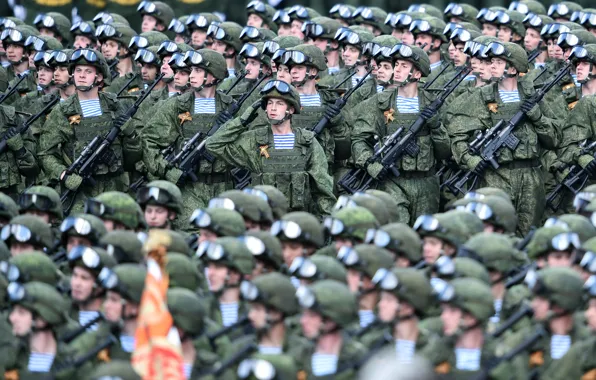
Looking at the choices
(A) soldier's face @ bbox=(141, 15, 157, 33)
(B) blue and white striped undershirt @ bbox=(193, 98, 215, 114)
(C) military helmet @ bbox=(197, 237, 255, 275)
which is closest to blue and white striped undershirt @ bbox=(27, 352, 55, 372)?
(C) military helmet @ bbox=(197, 237, 255, 275)

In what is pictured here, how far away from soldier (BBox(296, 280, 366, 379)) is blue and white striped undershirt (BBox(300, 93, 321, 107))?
7514mm

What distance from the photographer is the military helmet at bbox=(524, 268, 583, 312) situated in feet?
52.3

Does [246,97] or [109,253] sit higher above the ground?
[246,97]

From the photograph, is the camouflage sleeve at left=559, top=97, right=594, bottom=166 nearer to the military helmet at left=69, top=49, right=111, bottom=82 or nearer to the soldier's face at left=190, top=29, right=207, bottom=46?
the military helmet at left=69, top=49, right=111, bottom=82

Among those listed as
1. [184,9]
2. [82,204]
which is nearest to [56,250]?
[82,204]

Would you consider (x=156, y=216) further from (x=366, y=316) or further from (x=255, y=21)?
(x=255, y=21)

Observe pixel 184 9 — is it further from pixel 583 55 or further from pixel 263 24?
pixel 583 55

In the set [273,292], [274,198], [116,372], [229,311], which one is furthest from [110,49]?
[116,372]

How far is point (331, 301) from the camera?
50.8ft

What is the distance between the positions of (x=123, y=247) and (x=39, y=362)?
6.74ft

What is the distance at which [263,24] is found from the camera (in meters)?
29.8

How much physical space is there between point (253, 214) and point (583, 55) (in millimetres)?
5982

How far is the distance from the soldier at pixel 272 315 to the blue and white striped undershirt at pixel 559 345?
73.6 inches

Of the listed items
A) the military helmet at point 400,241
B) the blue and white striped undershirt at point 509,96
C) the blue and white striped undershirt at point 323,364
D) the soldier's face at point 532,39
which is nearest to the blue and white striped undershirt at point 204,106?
the blue and white striped undershirt at point 509,96
